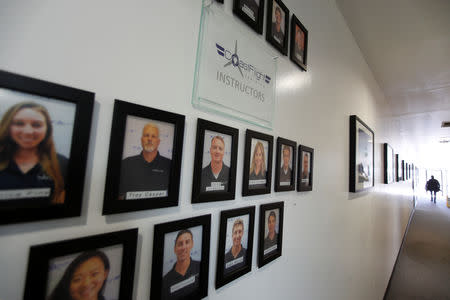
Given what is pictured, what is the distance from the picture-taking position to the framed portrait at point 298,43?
96cm

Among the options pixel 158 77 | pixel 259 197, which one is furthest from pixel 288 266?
pixel 158 77

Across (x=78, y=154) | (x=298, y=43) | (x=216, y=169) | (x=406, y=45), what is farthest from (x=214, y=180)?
(x=406, y=45)

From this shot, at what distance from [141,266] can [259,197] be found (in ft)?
1.54

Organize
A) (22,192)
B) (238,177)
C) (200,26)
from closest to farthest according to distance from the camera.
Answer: (22,192) < (200,26) < (238,177)

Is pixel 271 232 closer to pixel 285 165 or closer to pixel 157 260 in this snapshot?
pixel 285 165

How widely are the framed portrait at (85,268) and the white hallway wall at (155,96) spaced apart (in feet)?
0.06

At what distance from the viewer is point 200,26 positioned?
58 centimetres

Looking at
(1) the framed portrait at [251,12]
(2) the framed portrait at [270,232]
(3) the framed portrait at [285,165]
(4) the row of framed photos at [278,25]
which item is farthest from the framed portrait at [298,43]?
(2) the framed portrait at [270,232]

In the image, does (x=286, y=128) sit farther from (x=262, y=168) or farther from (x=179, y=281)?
(x=179, y=281)

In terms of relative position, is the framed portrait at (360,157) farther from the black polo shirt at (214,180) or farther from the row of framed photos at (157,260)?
the black polo shirt at (214,180)

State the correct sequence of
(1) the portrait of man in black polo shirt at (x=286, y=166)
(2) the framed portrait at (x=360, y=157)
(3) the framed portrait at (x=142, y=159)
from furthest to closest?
(2) the framed portrait at (x=360, y=157)
(1) the portrait of man in black polo shirt at (x=286, y=166)
(3) the framed portrait at (x=142, y=159)

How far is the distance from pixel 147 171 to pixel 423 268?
16.9 feet

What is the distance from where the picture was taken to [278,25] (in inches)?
34.1

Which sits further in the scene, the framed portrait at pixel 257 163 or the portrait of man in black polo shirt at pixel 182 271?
the framed portrait at pixel 257 163
